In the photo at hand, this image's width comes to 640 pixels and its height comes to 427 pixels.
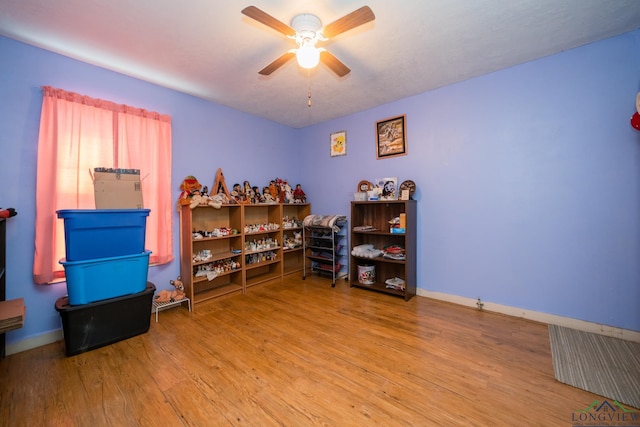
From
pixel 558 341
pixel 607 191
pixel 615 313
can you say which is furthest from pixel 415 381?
pixel 607 191

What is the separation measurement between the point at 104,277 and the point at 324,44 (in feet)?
9.10

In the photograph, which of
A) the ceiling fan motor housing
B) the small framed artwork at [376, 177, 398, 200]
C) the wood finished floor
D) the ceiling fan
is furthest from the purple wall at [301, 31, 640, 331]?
the ceiling fan motor housing

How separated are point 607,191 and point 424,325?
6.59ft

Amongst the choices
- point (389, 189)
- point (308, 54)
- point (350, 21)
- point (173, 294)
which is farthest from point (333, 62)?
point (173, 294)

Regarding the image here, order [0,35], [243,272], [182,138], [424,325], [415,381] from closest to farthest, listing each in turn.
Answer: [415,381] < [0,35] < [424,325] < [182,138] < [243,272]

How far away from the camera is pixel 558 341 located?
7.06 feet

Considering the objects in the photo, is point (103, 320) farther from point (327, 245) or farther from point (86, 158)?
point (327, 245)

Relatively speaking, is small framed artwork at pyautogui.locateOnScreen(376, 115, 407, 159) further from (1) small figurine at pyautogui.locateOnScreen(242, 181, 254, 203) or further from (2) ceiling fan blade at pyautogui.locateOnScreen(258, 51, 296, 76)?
(1) small figurine at pyautogui.locateOnScreen(242, 181, 254, 203)

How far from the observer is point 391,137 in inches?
138

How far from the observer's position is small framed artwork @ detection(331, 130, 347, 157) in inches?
159

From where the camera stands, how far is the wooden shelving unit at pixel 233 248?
3.06m

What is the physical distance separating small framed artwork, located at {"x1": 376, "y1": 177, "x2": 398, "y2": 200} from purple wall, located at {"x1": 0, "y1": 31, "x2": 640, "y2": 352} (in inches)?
4.6

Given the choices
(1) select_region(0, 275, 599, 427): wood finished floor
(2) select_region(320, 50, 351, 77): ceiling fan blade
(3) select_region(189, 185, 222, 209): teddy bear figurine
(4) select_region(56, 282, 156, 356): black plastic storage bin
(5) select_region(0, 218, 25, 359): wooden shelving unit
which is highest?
(2) select_region(320, 50, 351, 77): ceiling fan blade

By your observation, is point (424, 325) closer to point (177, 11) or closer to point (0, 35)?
point (177, 11)
